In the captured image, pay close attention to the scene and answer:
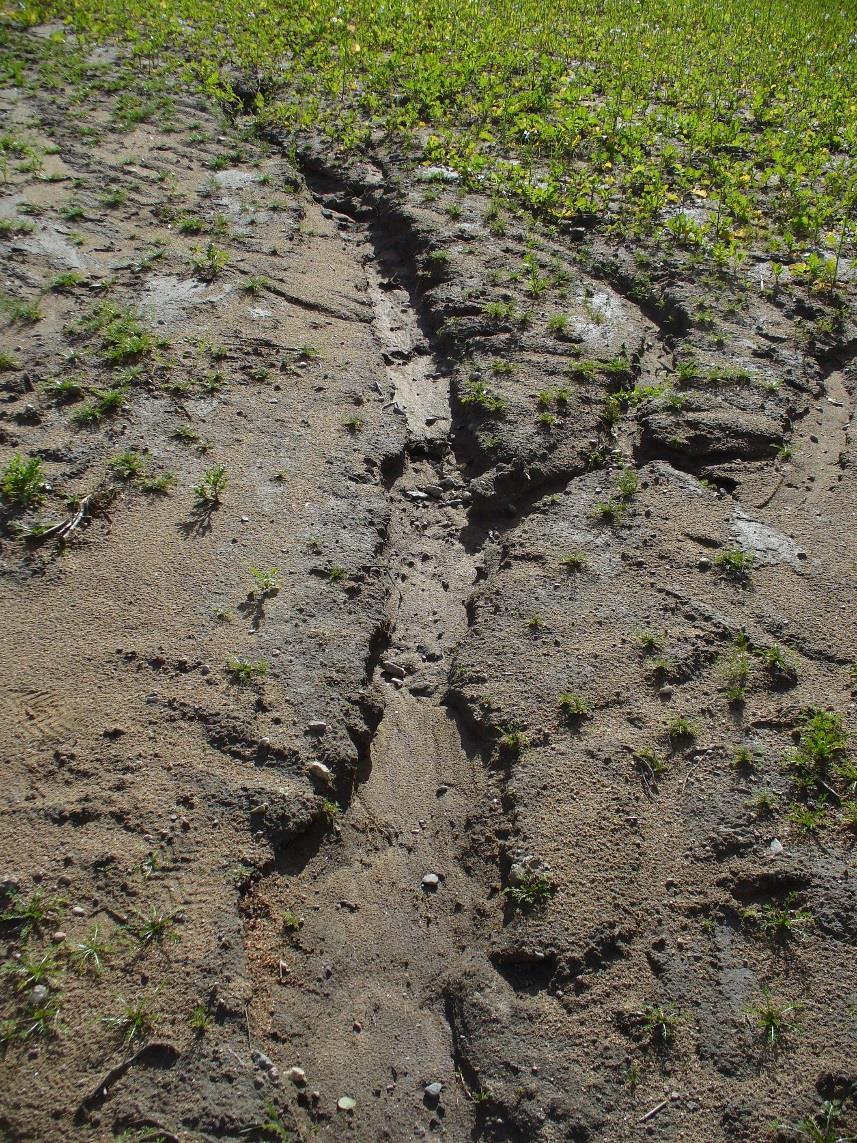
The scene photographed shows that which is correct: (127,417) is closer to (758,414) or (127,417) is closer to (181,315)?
(181,315)

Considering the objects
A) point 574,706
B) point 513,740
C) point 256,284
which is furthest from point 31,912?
point 256,284

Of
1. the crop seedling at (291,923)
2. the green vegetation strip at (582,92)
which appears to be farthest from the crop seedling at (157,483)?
the green vegetation strip at (582,92)

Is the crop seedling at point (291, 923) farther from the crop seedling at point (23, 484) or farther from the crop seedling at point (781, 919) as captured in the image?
the crop seedling at point (23, 484)

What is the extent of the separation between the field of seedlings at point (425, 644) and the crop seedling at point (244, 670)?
2 centimetres

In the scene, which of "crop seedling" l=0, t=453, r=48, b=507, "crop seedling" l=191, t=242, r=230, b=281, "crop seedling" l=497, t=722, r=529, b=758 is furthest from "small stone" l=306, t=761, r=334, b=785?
"crop seedling" l=191, t=242, r=230, b=281

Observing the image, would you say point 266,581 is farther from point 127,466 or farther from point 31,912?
point 31,912

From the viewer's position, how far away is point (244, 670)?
11.3ft

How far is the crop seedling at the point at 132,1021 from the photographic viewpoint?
250 centimetres

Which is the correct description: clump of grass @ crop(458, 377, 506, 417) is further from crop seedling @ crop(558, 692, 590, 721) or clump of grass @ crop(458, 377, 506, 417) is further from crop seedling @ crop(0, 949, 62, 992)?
crop seedling @ crop(0, 949, 62, 992)

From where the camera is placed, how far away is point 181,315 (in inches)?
203

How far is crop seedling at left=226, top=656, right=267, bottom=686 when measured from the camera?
11.2ft

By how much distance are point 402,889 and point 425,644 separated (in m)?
1.13

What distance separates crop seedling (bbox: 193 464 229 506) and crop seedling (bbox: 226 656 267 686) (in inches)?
38.1

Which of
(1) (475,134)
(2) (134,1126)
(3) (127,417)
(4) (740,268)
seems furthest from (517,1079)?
(1) (475,134)
